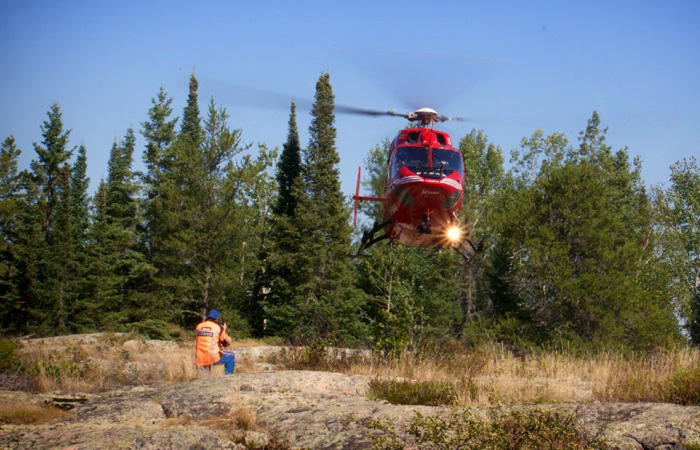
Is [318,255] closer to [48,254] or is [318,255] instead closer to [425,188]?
[48,254]

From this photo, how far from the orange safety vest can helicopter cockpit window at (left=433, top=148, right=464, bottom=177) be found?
593cm

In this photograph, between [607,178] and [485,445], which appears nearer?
[485,445]

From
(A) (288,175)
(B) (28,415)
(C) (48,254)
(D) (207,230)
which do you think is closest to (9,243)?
(C) (48,254)

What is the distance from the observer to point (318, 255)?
38031 mm

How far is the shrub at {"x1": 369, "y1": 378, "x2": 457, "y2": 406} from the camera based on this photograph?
8.22 metres

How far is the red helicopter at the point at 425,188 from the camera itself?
13.9 m

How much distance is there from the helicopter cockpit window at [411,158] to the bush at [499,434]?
27.6 feet

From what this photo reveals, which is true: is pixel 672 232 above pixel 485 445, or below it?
above

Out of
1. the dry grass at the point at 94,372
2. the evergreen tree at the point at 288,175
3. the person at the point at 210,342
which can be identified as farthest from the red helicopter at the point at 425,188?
the evergreen tree at the point at 288,175

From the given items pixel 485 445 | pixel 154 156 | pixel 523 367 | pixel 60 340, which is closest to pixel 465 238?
pixel 523 367

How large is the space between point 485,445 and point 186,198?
114 feet

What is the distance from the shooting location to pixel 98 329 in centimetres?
3978

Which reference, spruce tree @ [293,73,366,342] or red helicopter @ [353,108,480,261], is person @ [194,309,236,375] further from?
spruce tree @ [293,73,366,342]

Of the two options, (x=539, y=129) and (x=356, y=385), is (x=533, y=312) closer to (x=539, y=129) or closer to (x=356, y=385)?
(x=539, y=129)
